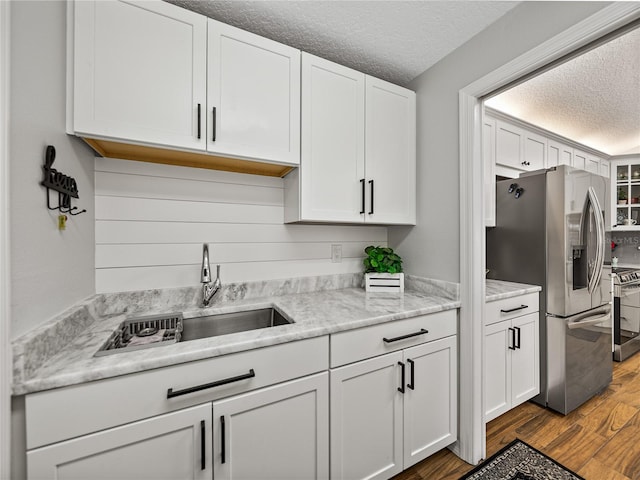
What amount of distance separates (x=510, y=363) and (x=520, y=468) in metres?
0.59

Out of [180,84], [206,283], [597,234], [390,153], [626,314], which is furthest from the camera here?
[626,314]

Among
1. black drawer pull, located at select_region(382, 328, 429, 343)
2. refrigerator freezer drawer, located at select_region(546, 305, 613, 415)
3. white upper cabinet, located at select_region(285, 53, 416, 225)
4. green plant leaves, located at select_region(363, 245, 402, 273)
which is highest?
white upper cabinet, located at select_region(285, 53, 416, 225)

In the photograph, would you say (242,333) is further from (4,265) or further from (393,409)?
(393,409)

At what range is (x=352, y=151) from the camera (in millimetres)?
1625

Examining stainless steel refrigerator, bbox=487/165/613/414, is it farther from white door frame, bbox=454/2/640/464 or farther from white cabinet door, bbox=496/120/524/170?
white door frame, bbox=454/2/640/464

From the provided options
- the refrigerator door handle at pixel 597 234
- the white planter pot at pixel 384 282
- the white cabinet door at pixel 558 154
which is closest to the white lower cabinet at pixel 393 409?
the white planter pot at pixel 384 282

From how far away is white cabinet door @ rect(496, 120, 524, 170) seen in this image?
2254 millimetres

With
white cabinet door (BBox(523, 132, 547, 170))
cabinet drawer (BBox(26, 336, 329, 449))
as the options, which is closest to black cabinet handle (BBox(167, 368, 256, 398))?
cabinet drawer (BBox(26, 336, 329, 449))

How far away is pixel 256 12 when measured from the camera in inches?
52.9

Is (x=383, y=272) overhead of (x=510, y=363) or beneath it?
overhead

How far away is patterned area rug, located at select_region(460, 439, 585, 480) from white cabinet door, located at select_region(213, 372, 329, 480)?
92 centimetres

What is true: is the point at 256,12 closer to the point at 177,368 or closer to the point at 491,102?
the point at 177,368

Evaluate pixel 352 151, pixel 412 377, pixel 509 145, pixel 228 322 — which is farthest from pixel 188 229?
pixel 509 145

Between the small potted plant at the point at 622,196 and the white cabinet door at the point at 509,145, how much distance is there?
248 centimetres
